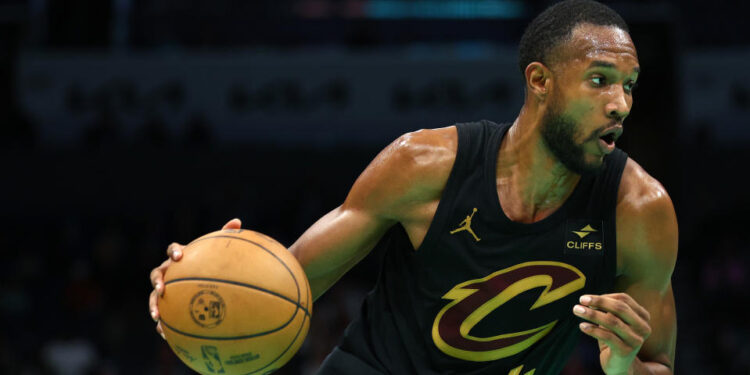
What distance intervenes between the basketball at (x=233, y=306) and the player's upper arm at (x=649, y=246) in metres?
1.20

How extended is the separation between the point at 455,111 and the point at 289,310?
1063cm

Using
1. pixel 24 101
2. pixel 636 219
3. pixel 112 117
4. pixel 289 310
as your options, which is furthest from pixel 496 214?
pixel 24 101

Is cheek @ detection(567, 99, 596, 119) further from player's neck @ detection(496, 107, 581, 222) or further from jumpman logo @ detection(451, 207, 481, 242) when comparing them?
jumpman logo @ detection(451, 207, 481, 242)

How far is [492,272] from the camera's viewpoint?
3148 mm

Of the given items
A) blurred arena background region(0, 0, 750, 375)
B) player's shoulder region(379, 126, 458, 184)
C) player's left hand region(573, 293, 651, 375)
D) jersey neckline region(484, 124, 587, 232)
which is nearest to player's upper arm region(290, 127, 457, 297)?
player's shoulder region(379, 126, 458, 184)

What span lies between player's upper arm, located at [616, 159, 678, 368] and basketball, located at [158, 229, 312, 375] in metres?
1.20

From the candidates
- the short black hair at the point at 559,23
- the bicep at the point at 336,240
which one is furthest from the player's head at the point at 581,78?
the bicep at the point at 336,240

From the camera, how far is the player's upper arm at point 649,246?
306 centimetres

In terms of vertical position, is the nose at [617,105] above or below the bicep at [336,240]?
above

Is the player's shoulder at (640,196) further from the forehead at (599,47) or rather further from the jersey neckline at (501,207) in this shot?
the forehead at (599,47)

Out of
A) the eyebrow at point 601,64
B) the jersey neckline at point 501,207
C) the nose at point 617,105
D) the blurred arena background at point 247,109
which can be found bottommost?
the blurred arena background at point 247,109

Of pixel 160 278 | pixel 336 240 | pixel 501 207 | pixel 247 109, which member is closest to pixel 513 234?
pixel 501 207

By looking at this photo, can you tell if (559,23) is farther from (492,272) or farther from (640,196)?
(492,272)

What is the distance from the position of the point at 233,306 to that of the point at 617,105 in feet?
4.77
